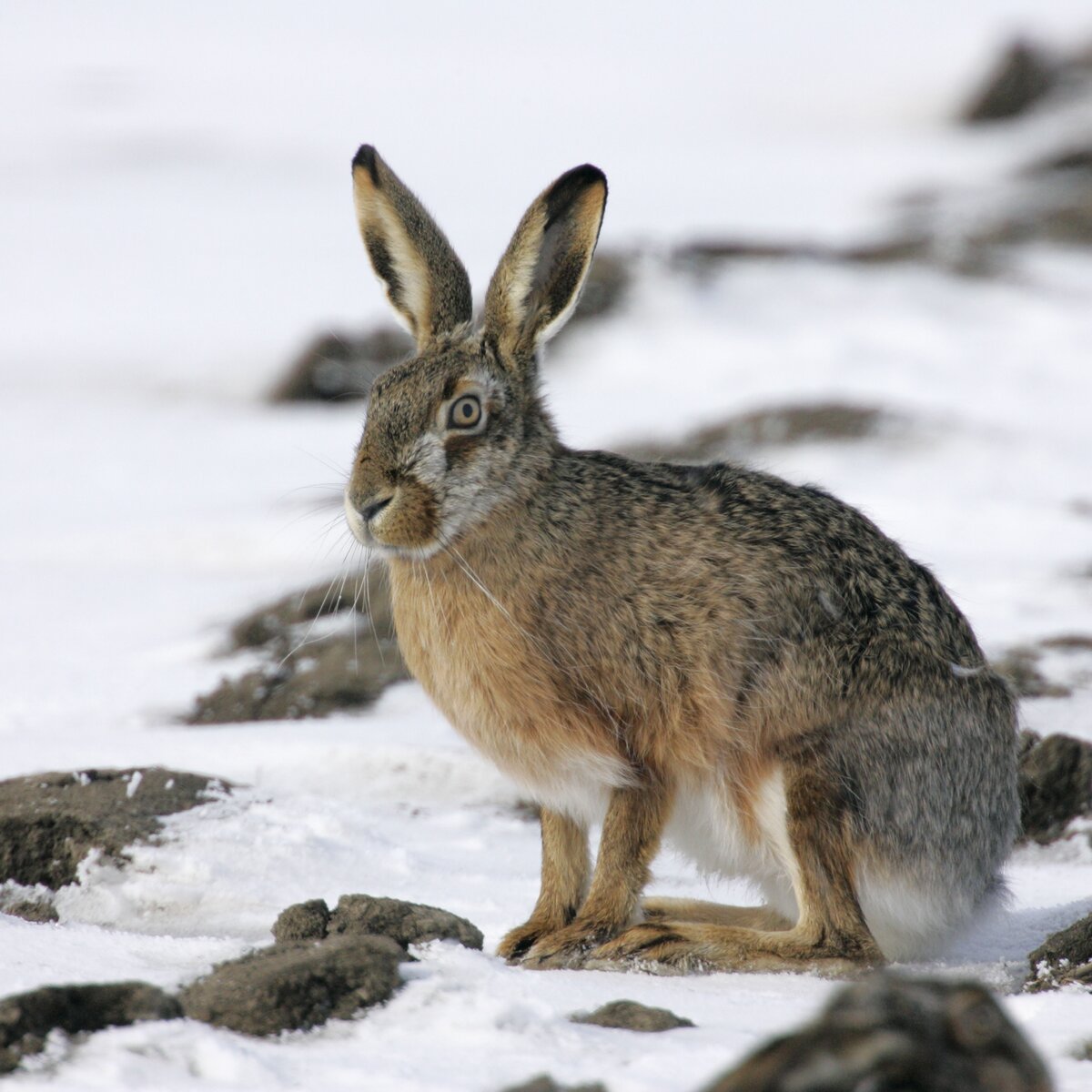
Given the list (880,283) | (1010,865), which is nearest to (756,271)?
(880,283)

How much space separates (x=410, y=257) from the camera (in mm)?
5125

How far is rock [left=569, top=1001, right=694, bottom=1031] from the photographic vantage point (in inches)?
133

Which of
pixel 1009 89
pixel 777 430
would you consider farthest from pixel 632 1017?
pixel 1009 89

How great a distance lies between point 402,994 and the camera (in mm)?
3443

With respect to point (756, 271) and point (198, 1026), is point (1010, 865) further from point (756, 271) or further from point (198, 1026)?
point (756, 271)

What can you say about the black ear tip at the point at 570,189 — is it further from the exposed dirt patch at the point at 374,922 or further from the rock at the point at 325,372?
the rock at the point at 325,372

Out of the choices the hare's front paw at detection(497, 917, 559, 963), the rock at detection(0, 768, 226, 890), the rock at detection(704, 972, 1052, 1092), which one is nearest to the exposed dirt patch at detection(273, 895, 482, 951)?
the hare's front paw at detection(497, 917, 559, 963)

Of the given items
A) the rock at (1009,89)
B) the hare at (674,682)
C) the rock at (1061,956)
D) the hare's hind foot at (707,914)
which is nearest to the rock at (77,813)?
the hare at (674,682)

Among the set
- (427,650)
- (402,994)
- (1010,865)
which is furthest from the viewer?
(1010,865)

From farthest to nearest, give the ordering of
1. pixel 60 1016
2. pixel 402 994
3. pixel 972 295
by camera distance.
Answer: pixel 972 295
pixel 402 994
pixel 60 1016

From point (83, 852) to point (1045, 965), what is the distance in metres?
2.62

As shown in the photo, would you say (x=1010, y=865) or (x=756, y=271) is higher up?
(x=756, y=271)

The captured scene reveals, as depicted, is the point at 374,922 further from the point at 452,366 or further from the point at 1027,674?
the point at 1027,674

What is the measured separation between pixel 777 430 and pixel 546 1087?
8037mm
